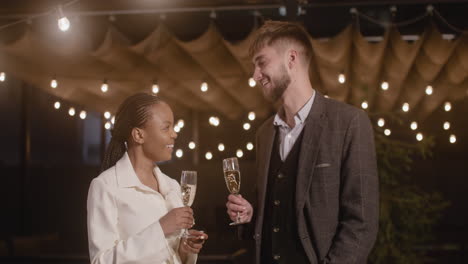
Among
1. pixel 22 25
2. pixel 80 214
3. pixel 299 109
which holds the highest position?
pixel 22 25

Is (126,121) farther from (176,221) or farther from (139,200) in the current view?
(176,221)

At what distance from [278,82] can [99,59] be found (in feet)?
13.6

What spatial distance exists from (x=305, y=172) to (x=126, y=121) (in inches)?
31.7

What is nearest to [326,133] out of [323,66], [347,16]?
[323,66]

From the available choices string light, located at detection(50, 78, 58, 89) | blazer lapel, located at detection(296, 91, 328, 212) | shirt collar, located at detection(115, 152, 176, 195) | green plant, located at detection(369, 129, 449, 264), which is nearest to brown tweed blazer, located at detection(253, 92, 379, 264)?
blazer lapel, located at detection(296, 91, 328, 212)

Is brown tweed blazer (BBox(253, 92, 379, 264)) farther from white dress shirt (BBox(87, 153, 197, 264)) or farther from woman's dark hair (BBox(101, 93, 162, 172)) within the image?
woman's dark hair (BBox(101, 93, 162, 172))

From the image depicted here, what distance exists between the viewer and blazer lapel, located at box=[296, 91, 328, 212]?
7.05 feet

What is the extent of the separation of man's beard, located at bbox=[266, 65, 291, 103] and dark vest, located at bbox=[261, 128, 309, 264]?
20cm

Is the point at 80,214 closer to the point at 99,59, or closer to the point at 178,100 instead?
the point at 178,100

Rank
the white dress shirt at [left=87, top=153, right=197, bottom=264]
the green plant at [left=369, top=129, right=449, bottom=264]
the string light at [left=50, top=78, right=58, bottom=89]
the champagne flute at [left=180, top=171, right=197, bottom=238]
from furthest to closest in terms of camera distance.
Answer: the string light at [left=50, top=78, right=58, bottom=89] → the green plant at [left=369, top=129, right=449, bottom=264] → the champagne flute at [left=180, top=171, right=197, bottom=238] → the white dress shirt at [left=87, top=153, right=197, bottom=264]

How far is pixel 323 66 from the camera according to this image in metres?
6.39

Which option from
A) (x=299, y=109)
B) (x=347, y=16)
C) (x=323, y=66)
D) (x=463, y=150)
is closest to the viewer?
(x=299, y=109)

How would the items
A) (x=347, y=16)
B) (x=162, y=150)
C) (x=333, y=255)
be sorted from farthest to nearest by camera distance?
(x=347, y=16) < (x=162, y=150) < (x=333, y=255)

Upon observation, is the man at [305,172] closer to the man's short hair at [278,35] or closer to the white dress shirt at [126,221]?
the man's short hair at [278,35]
